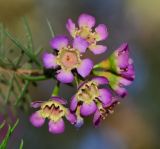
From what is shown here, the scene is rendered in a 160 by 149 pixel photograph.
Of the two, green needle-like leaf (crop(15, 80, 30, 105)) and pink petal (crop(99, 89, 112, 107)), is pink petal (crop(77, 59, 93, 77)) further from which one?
green needle-like leaf (crop(15, 80, 30, 105))

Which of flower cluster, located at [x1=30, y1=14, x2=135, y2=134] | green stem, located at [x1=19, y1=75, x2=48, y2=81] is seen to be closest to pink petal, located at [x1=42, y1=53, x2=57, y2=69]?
flower cluster, located at [x1=30, y1=14, x2=135, y2=134]

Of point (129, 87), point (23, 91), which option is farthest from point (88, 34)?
point (129, 87)

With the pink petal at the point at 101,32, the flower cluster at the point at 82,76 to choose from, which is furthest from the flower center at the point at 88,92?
the pink petal at the point at 101,32

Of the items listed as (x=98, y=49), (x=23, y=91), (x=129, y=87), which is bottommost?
(x=129, y=87)

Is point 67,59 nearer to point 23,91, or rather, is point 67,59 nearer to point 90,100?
point 90,100

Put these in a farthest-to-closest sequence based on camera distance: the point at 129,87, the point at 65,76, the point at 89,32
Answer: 1. the point at 129,87
2. the point at 89,32
3. the point at 65,76

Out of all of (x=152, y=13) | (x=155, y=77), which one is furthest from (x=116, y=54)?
(x=152, y=13)

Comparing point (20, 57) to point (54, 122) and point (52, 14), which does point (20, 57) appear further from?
point (52, 14)
